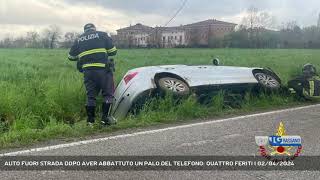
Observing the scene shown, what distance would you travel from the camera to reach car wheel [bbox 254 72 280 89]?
7.35m

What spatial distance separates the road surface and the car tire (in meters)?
1.59

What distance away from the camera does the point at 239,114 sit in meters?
6.14

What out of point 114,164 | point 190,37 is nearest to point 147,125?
point 114,164

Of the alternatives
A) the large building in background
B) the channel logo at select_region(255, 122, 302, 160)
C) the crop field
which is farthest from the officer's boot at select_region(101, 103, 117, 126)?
the large building in background

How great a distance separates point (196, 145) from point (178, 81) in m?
2.34

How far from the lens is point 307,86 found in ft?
24.2

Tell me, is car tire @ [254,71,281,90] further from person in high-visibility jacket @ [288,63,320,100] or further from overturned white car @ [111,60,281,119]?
person in high-visibility jacket @ [288,63,320,100]

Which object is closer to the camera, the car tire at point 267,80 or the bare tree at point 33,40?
the car tire at point 267,80

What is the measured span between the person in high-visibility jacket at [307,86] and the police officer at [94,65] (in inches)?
170

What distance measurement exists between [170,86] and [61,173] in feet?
10.7

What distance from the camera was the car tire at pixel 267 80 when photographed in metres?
7.34

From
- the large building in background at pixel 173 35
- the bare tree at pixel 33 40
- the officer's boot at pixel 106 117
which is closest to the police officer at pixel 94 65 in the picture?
the officer's boot at pixel 106 117
